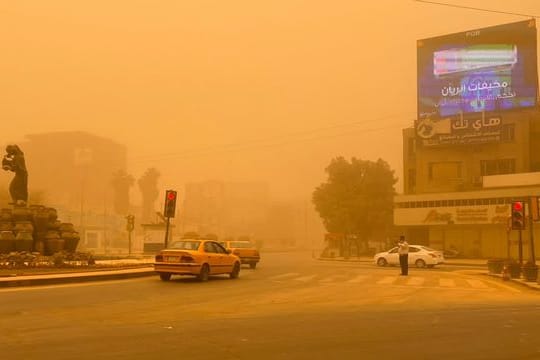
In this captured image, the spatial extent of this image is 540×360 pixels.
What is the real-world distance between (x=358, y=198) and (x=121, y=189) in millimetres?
68325

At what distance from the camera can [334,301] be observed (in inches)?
638

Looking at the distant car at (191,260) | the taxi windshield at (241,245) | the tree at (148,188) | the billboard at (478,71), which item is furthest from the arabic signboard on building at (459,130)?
the tree at (148,188)

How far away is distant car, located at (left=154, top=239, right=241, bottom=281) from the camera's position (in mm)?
21406

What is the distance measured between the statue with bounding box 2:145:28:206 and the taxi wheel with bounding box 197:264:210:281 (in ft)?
34.9

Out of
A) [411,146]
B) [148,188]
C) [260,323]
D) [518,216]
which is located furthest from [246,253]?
[148,188]

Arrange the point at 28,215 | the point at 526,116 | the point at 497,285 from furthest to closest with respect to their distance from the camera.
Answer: the point at 526,116, the point at 28,215, the point at 497,285

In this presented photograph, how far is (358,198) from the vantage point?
74375mm

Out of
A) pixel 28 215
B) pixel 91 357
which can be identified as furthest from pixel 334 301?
pixel 28 215

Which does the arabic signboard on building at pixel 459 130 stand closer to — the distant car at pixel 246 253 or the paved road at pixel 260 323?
the distant car at pixel 246 253

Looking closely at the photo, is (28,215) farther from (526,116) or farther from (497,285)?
(526,116)

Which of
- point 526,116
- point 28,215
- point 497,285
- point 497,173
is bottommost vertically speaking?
point 497,285

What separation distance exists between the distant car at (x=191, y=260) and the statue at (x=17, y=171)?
960cm

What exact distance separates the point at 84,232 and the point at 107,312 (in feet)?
266

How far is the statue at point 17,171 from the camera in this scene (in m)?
28.2
